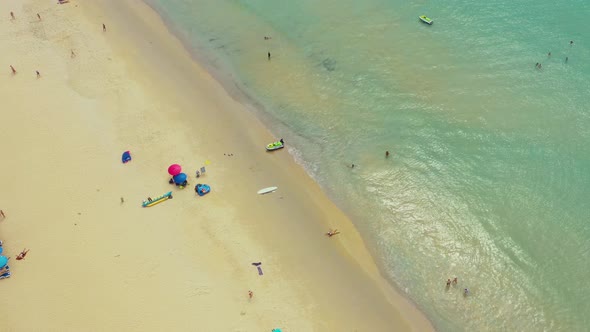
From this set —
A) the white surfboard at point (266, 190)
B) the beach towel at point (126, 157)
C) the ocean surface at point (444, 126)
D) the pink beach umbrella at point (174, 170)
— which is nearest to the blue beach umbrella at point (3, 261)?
the beach towel at point (126, 157)

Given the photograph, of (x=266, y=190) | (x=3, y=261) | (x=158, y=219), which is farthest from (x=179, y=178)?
(x=3, y=261)

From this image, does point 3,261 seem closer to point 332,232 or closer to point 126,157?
point 126,157

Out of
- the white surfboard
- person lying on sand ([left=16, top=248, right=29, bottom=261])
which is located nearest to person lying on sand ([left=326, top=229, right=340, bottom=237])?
the white surfboard

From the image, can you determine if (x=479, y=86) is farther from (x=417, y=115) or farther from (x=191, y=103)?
(x=191, y=103)

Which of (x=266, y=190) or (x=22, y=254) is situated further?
(x=266, y=190)

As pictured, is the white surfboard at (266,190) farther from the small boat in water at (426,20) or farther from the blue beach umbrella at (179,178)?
the small boat in water at (426,20)

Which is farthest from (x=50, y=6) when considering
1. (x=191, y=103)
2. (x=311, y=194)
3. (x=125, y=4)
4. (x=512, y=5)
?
(x=512, y=5)
